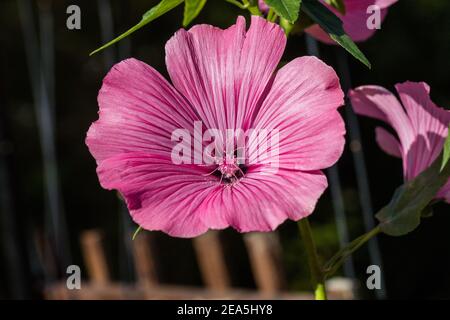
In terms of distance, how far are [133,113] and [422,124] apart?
0.18 meters

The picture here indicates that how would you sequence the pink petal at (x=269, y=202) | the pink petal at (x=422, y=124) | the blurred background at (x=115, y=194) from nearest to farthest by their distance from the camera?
the pink petal at (x=269, y=202) < the pink petal at (x=422, y=124) < the blurred background at (x=115, y=194)

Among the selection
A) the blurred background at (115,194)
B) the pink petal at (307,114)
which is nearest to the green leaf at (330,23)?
the pink petal at (307,114)

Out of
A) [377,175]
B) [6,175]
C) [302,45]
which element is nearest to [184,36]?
[6,175]

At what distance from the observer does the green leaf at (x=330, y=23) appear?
1.19 ft

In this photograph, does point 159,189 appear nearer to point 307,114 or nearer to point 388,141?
point 307,114

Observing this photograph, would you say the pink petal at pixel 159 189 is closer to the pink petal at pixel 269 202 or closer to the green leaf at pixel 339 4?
the pink petal at pixel 269 202

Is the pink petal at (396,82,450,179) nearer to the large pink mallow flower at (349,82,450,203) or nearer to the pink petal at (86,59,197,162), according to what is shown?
the large pink mallow flower at (349,82,450,203)

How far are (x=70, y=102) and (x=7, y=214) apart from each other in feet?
8.83

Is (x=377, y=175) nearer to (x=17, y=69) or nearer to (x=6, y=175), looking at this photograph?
(x=17, y=69)

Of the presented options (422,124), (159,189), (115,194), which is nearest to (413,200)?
(422,124)

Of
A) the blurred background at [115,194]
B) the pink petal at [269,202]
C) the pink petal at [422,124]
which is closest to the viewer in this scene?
the pink petal at [269,202]

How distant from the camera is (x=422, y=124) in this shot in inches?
18.3

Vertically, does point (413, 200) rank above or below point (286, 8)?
below

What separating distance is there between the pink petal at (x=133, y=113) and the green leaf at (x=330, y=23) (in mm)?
80
